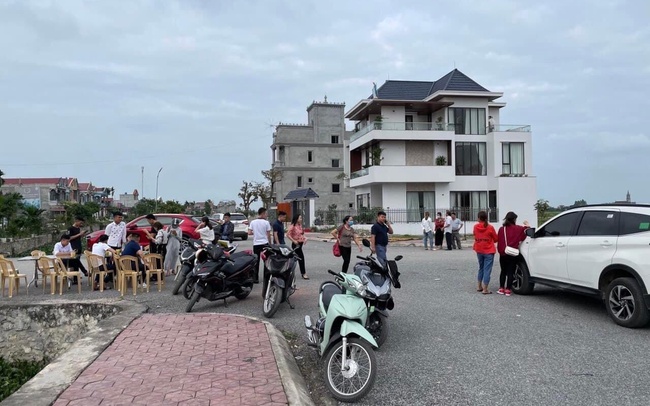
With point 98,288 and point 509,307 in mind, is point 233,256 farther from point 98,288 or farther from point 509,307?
point 509,307

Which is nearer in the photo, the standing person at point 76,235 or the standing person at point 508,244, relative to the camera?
the standing person at point 508,244

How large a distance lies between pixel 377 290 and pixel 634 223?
13.9ft

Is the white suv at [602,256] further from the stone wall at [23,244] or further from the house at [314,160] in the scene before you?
the house at [314,160]

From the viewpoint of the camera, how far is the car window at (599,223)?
7.85m

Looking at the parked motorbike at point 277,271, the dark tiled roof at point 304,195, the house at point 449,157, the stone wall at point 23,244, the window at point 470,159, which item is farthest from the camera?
the dark tiled roof at point 304,195

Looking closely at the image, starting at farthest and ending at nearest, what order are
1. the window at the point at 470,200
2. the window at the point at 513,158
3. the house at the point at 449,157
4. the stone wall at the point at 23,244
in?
the window at the point at 470,200 < the window at the point at 513,158 < the house at the point at 449,157 < the stone wall at the point at 23,244

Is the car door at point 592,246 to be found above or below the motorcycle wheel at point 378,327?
above

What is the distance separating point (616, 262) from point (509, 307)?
2.01 meters

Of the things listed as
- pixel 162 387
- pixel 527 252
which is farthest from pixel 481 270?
pixel 162 387

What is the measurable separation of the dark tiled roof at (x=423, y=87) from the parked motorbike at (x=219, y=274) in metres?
33.5

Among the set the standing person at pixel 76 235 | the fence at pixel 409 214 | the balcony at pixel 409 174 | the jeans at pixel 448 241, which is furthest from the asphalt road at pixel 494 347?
the balcony at pixel 409 174

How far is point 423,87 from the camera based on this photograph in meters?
43.8

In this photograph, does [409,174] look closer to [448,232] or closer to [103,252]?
[448,232]

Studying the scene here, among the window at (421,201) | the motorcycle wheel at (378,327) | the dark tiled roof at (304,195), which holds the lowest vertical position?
the motorcycle wheel at (378,327)
